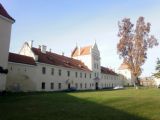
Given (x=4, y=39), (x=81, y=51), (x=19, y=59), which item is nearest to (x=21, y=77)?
(x=19, y=59)

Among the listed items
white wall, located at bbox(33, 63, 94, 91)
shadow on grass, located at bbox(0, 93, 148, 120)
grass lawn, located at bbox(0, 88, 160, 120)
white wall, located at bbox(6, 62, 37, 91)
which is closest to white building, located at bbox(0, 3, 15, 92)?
white wall, located at bbox(6, 62, 37, 91)

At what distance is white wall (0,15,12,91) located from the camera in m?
29.1

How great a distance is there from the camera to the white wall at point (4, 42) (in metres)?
29.1

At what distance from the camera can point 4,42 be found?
29953mm

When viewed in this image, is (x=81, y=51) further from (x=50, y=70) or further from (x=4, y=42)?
(x=4, y=42)

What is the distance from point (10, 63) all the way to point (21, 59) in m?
3.37

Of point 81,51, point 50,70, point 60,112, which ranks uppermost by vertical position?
point 81,51

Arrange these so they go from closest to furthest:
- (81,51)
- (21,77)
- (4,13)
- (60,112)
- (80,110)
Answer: (60,112)
(80,110)
(4,13)
(21,77)
(81,51)

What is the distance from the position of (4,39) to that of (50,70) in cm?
1958

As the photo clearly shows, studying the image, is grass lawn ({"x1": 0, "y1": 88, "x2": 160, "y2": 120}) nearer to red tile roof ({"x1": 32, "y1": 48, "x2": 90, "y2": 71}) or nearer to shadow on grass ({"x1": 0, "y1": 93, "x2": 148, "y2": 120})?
shadow on grass ({"x1": 0, "y1": 93, "x2": 148, "y2": 120})

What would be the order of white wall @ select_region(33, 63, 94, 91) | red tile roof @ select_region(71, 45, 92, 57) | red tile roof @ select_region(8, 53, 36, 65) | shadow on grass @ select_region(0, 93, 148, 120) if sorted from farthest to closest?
red tile roof @ select_region(71, 45, 92, 57)
white wall @ select_region(33, 63, 94, 91)
red tile roof @ select_region(8, 53, 36, 65)
shadow on grass @ select_region(0, 93, 148, 120)

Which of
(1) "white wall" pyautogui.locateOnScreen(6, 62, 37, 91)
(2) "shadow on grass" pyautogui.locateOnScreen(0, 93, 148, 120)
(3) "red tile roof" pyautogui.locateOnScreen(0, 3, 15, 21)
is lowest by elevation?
(2) "shadow on grass" pyautogui.locateOnScreen(0, 93, 148, 120)

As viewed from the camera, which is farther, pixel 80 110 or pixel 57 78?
pixel 57 78

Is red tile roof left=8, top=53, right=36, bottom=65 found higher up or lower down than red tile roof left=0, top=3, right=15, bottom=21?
lower down
